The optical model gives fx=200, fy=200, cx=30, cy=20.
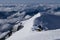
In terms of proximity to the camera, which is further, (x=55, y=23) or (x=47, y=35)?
(x=55, y=23)

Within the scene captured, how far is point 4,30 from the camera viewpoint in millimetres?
5152

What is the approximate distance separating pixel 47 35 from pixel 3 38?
3.66 feet

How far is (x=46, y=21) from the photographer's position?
167 inches

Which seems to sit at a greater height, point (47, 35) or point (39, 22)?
point (39, 22)

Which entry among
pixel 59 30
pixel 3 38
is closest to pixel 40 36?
pixel 59 30

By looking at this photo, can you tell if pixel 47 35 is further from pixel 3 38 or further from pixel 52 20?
pixel 3 38

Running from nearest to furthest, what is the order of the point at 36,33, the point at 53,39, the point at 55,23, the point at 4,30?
the point at 53,39, the point at 36,33, the point at 55,23, the point at 4,30

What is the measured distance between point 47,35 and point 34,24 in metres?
0.61

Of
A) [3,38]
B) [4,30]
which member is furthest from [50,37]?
[4,30]

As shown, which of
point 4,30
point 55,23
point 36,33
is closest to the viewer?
point 36,33

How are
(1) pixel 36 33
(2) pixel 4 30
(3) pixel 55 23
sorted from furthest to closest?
(2) pixel 4 30, (3) pixel 55 23, (1) pixel 36 33

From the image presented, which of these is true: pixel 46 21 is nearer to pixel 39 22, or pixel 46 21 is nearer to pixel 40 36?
pixel 39 22

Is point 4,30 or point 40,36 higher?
point 4,30

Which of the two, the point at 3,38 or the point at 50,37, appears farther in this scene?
the point at 3,38
